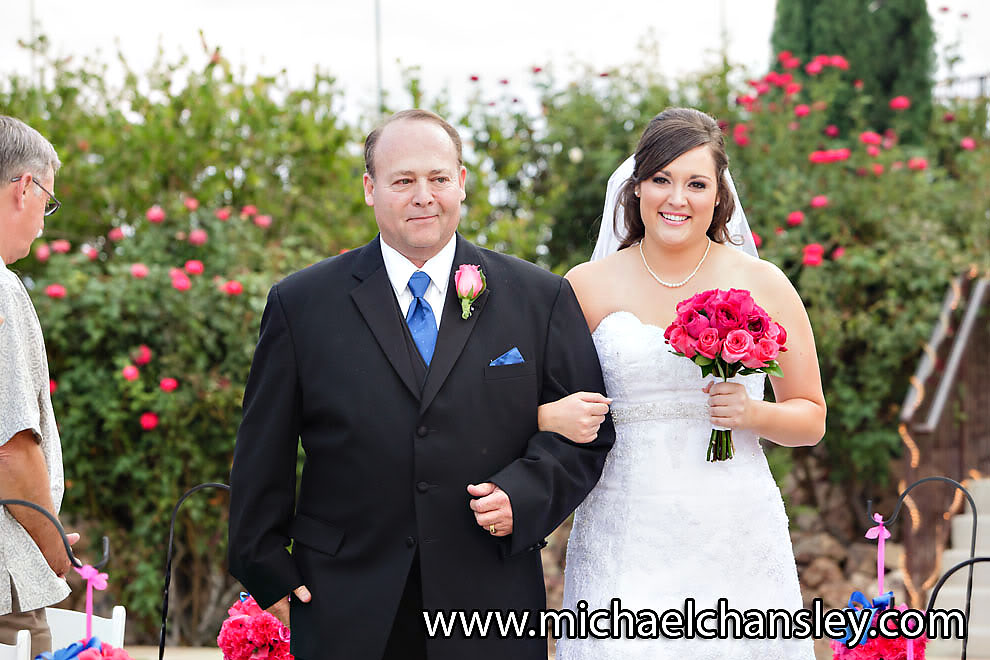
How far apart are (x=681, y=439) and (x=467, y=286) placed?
90cm

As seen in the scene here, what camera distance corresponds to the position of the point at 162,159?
6.90 metres

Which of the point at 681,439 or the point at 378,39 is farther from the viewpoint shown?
the point at 378,39

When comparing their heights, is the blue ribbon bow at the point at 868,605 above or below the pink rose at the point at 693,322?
below

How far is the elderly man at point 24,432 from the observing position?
2.81 m

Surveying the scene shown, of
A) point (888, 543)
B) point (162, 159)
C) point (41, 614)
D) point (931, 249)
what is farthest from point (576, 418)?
point (888, 543)

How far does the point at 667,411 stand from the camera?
341cm

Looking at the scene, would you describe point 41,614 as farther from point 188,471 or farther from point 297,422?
point 188,471

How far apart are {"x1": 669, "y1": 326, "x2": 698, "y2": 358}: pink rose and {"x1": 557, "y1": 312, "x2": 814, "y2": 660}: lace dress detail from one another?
0.28 metres

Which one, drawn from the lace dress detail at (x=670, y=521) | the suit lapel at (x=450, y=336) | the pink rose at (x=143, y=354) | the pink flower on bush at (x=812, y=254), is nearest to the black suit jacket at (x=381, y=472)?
the suit lapel at (x=450, y=336)

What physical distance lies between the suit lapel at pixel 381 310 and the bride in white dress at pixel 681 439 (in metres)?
0.80

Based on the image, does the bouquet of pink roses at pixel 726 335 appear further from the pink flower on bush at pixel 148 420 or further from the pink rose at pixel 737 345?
the pink flower on bush at pixel 148 420

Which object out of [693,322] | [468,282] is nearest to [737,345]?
[693,322]

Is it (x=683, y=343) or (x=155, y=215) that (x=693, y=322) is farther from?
(x=155, y=215)

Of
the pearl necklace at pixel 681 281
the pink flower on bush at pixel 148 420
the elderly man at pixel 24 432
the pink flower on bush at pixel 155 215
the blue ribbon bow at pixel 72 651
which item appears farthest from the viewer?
the pink flower on bush at pixel 155 215
